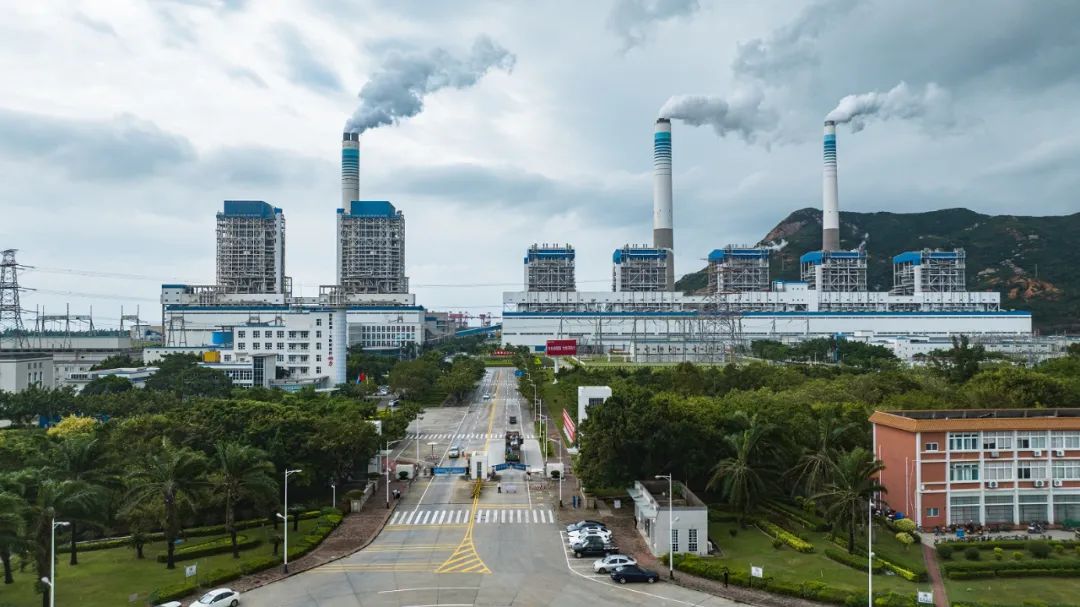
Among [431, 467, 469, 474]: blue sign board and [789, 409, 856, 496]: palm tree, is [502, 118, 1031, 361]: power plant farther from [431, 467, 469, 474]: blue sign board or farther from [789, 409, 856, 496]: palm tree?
[789, 409, 856, 496]: palm tree

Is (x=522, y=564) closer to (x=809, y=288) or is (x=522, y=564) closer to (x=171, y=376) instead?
(x=171, y=376)

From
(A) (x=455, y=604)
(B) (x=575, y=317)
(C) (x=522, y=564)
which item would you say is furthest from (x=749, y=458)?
(B) (x=575, y=317)

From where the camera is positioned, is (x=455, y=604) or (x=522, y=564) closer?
(x=455, y=604)

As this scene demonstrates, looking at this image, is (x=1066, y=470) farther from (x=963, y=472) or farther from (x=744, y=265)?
(x=744, y=265)

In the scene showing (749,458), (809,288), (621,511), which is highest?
(809,288)

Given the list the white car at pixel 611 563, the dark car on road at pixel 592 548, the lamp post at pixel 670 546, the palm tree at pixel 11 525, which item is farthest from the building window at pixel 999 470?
the palm tree at pixel 11 525

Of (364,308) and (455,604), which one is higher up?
(364,308)

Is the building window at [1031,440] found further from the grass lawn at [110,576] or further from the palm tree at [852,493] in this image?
the grass lawn at [110,576]
